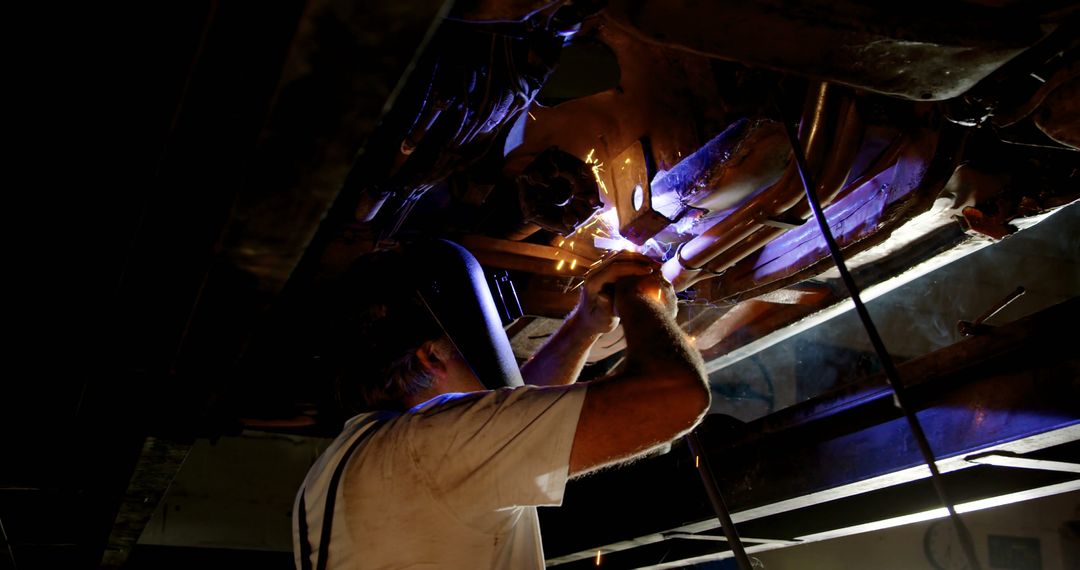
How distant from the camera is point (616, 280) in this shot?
91.7 inches

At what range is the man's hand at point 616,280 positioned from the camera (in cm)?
229

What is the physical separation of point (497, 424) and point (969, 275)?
7.16 m

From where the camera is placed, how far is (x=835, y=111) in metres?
→ 2.21

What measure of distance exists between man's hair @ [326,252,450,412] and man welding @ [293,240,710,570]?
0.04 ft

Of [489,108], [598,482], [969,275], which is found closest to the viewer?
[489,108]

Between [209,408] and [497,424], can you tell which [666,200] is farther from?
[209,408]

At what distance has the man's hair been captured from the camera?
2455 millimetres

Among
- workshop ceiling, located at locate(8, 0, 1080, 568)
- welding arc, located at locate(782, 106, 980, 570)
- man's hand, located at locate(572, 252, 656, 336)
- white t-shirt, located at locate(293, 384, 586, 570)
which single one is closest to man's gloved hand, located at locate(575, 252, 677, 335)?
man's hand, located at locate(572, 252, 656, 336)

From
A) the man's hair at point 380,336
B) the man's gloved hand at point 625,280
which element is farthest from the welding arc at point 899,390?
the man's hair at point 380,336

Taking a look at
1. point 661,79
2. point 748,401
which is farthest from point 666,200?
point 748,401

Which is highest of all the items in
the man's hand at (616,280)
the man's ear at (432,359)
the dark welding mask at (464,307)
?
the man's hand at (616,280)

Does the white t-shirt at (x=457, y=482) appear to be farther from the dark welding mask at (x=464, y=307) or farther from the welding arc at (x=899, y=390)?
the welding arc at (x=899, y=390)

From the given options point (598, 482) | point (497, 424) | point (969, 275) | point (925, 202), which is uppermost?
point (925, 202)

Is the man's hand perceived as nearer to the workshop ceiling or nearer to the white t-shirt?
the workshop ceiling
